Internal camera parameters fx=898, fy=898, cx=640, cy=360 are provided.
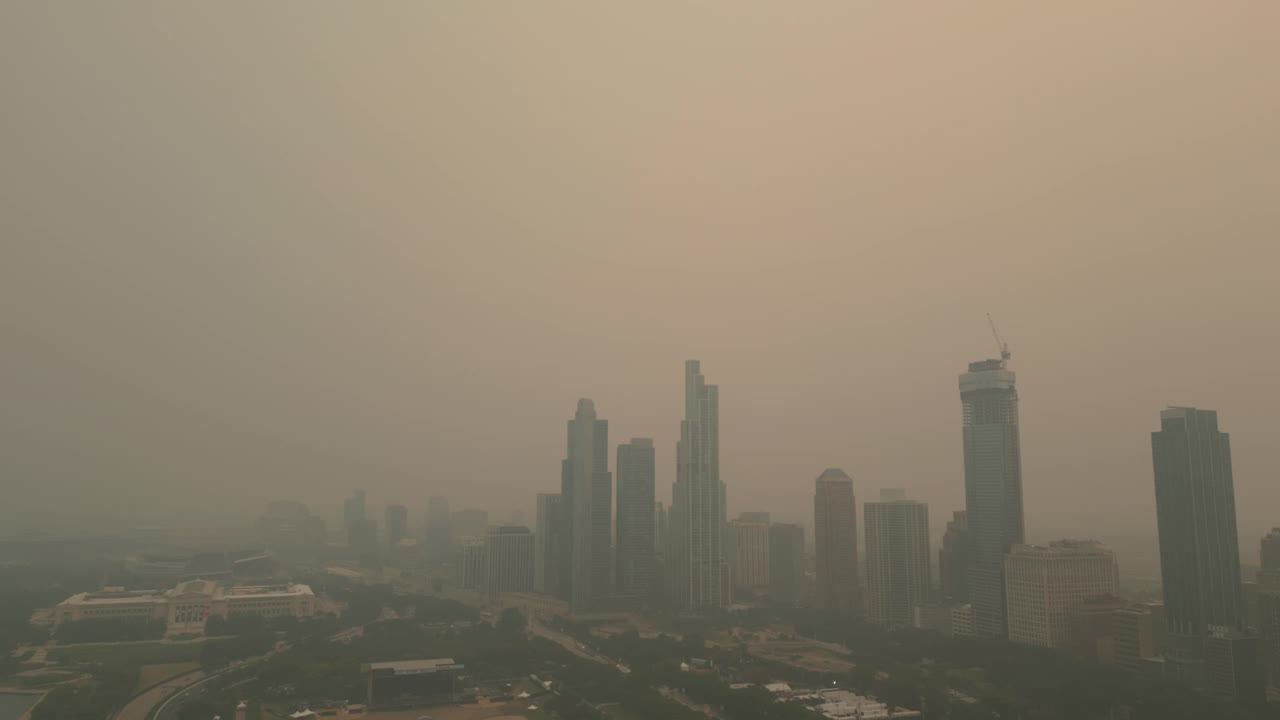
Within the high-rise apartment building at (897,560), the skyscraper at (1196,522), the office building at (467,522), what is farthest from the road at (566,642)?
the office building at (467,522)

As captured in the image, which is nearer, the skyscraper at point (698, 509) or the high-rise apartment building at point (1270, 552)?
the high-rise apartment building at point (1270, 552)

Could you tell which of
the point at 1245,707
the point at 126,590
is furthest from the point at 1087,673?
the point at 126,590

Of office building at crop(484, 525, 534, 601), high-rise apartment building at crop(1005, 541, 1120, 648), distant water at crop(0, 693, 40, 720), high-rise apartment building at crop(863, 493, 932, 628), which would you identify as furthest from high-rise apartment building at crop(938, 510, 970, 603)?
distant water at crop(0, 693, 40, 720)

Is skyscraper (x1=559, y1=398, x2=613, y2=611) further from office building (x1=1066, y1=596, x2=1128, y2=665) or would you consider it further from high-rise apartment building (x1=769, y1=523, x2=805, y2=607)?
office building (x1=1066, y1=596, x2=1128, y2=665)

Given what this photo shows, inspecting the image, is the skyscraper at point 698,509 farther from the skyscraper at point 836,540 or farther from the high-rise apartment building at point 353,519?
the high-rise apartment building at point 353,519

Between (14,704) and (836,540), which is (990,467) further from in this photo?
(14,704)

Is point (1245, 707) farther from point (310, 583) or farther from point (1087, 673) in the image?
point (310, 583)
